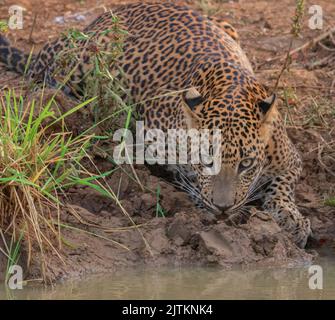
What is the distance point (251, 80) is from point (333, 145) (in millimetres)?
1371

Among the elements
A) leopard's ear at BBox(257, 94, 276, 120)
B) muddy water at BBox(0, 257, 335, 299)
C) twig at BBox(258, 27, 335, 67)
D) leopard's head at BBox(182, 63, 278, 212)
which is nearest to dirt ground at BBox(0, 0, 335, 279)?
muddy water at BBox(0, 257, 335, 299)

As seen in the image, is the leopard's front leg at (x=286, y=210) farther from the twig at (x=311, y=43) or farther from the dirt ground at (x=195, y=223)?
the twig at (x=311, y=43)

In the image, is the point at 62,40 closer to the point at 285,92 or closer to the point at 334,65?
the point at 285,92

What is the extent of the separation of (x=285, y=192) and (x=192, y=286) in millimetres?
1590

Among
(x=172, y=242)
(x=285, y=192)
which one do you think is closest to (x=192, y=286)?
(x=172, y=242)

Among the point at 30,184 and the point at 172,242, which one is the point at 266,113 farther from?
the point at 30,184

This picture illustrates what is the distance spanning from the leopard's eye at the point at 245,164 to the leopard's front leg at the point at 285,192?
53 centimetres

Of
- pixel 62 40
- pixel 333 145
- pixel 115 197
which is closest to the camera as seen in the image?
pixel 115 197

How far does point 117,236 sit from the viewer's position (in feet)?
29.8

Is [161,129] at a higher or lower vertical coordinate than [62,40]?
lower

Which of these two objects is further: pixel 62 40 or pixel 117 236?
pixel 62 40

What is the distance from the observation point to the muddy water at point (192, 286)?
828cm

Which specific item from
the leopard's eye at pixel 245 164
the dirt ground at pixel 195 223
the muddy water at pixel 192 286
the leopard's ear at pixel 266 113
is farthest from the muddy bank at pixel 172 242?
the leopard's ear at pixel 266 113
